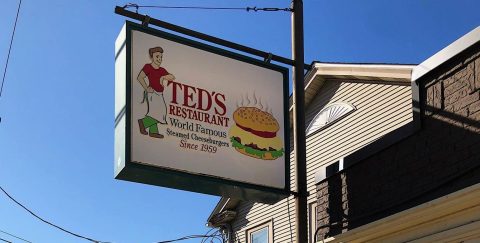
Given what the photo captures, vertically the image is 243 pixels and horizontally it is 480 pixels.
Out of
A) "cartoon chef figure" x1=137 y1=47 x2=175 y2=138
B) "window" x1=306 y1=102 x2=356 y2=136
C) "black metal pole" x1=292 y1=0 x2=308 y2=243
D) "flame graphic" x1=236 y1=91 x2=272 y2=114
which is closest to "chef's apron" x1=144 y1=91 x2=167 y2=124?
"cartoon chef figure" x1=137 y1=47 x2=175 y2=138

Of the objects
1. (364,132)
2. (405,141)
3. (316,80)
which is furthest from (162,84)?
(316,80)

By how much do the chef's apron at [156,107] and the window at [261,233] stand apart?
25.6 feet

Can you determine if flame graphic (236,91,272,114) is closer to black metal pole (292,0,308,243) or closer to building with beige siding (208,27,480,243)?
black metal pole (292,0,308,243)

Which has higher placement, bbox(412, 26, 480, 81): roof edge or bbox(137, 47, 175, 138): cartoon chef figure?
bbox(412, 26, 480, 81): roof edge

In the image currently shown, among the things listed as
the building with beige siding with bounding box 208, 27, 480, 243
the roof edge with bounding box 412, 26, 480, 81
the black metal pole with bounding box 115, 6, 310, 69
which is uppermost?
the black metal pole with bounding box 115, 6, 310, 69

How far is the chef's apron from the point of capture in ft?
30.4

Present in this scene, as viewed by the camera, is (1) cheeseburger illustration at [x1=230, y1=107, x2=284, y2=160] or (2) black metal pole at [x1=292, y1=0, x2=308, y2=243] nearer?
(2) black metal pole at [x1=292, y1=0, x2=308, y2=243]

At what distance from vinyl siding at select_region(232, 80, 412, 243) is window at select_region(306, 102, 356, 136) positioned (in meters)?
0.10

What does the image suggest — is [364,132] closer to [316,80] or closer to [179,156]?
[316,80]

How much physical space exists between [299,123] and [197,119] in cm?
138

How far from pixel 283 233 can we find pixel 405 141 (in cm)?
672

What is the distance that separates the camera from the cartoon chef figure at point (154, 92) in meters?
9.20

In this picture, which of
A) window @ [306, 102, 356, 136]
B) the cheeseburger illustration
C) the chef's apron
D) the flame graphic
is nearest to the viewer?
the chef's apron

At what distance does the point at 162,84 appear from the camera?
9445 mm
